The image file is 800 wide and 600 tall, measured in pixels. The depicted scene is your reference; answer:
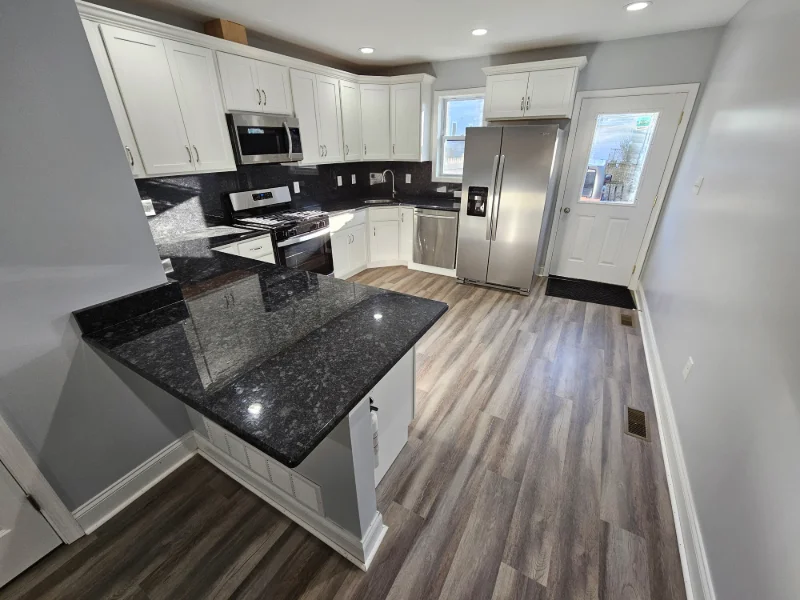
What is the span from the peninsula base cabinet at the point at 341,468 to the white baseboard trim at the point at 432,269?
2684 millimetres

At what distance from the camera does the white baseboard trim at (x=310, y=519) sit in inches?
50.7

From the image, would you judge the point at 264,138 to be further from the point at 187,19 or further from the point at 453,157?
the point at 453,157

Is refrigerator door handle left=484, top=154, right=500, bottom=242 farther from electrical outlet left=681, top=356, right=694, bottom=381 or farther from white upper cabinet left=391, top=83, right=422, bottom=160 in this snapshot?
electrical outlet left=681, top=356, right=694, bottom=381

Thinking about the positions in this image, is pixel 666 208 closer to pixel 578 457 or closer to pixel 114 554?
pixel 578 457

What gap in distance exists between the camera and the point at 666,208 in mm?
3205

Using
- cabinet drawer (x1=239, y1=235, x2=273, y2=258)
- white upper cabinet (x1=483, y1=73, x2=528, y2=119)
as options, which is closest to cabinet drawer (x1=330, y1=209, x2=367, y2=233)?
cabinet drawer (x1=239, y1=235, x2=273, y2=258)

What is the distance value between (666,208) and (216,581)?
4.33 m

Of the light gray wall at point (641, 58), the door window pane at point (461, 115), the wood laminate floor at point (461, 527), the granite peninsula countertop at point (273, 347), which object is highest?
the light gray wall at point (641, 58)

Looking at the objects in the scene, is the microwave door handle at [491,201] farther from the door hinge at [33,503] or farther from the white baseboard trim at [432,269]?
the door hinge at [33,503]

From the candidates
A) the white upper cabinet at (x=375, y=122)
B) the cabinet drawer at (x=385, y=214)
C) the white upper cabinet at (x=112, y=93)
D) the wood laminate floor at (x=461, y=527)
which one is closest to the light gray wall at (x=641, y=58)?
the white upper cabinet at (x=375, y=122)

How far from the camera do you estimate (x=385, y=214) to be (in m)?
4.18

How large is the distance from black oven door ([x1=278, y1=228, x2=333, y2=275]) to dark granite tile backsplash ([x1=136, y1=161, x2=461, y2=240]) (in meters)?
0.68

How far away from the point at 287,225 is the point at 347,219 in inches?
37.7

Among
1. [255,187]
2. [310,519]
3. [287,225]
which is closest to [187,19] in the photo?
[255,187]
